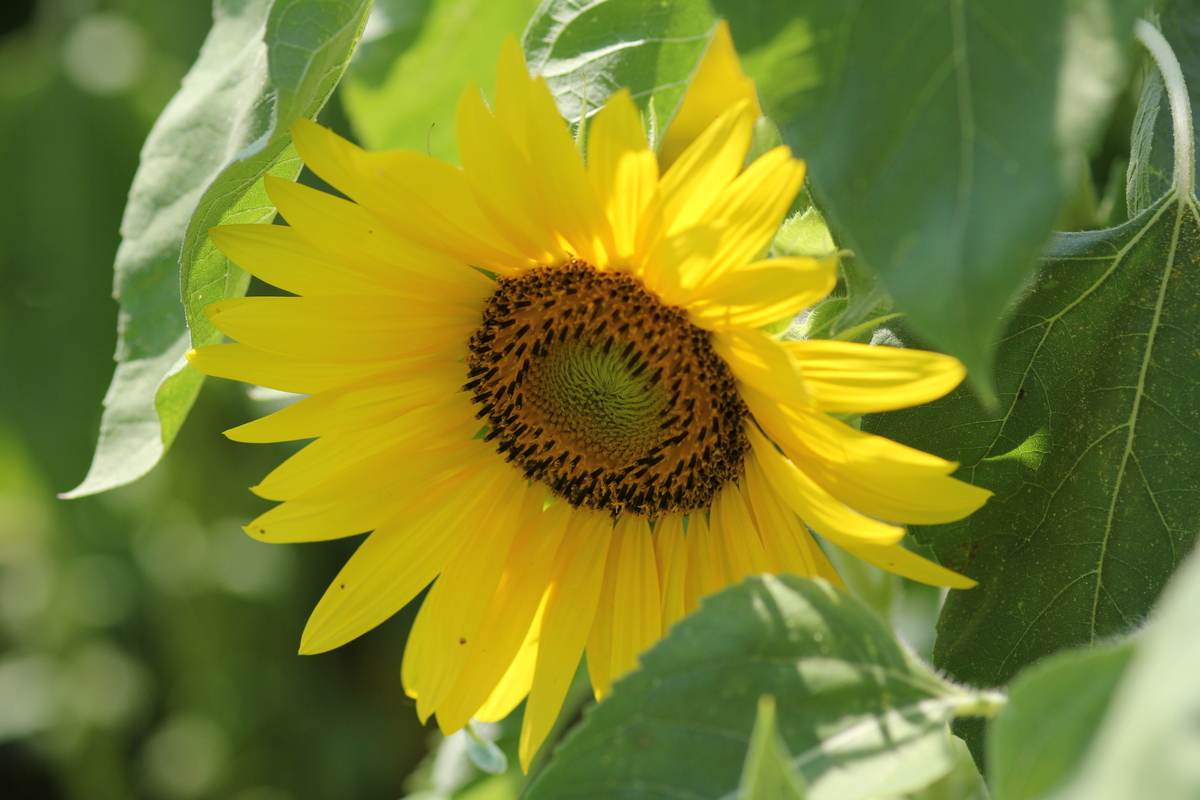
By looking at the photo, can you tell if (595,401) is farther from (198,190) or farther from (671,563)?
(198,190)

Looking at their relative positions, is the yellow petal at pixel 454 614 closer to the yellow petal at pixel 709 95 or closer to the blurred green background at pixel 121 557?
the yellow petal at pixel 709 95

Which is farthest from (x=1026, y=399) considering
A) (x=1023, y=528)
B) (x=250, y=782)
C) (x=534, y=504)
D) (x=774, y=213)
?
(x=250, y=782)

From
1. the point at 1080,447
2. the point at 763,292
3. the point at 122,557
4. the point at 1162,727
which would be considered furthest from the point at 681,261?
the point at 122,557

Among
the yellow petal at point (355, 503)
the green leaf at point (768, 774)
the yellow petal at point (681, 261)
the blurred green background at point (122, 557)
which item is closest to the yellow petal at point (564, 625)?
the yellow petal at point (355, 503)

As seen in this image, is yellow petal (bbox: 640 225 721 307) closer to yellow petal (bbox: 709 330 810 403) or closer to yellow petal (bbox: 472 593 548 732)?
yellow petal (bbox: 709 330 810 403)

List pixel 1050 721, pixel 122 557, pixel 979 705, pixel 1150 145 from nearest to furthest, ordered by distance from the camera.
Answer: pixel 1050 721, pixel 979 705, pixel 1150 145, pixel 122 557

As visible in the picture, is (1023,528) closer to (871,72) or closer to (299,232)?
(871,72)

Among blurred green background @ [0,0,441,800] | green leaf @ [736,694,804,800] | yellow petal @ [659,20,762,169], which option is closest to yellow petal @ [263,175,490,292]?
yellow petal @ [659,20,762,169]
